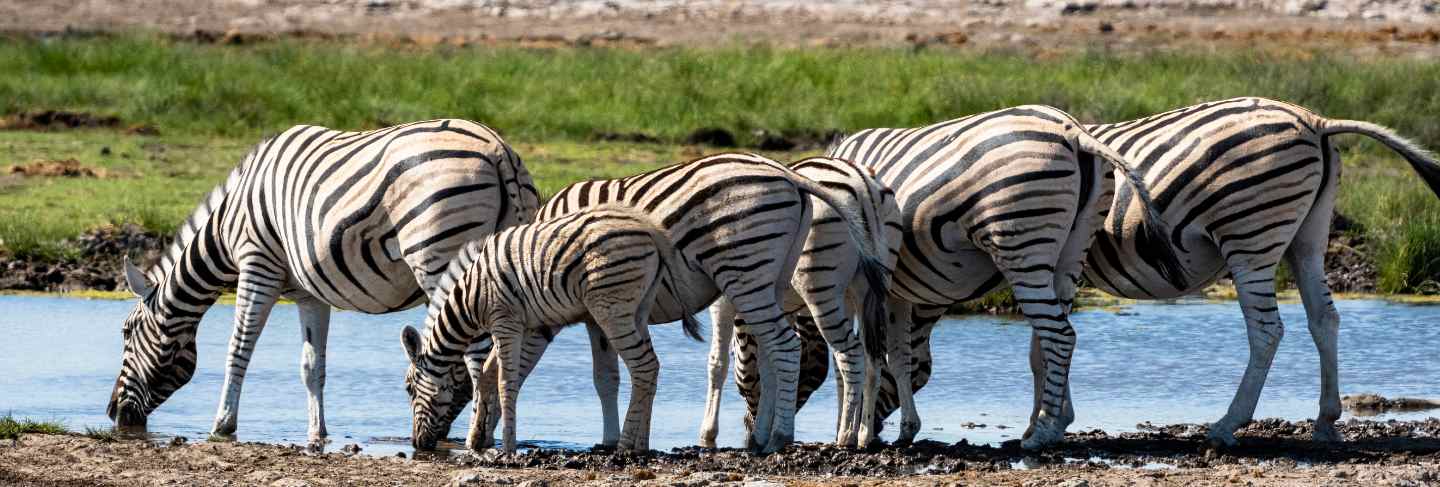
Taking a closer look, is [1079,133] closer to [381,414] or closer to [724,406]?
[724,406]

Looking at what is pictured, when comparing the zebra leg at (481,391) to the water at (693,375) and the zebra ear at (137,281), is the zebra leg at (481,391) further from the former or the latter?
the zebra ear at (137,281)

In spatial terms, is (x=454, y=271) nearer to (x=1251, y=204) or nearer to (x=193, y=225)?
(x=193, y=225)

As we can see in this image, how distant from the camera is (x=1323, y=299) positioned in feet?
30.6

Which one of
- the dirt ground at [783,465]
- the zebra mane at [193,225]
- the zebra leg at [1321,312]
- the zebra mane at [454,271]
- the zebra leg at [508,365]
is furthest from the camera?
the zebra mane at [193,225]

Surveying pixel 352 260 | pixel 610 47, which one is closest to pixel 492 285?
pixel 352 260

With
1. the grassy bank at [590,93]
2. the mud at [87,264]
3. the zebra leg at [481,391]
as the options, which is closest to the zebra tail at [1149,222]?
the zebra leg at [481,391]

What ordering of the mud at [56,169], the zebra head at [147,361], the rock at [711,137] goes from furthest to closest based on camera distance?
1. the rock at [711,137]
2. the mud at [56,169]
3. the zebra head at [147,361]

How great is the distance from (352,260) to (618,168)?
1026 centimetres

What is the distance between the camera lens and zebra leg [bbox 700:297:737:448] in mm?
9586

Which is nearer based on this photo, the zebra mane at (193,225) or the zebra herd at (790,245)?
the zebra herd at (790,245)

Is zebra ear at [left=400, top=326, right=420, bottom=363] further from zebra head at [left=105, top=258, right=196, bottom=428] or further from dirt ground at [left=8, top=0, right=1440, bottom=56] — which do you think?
dirt ground at [left=8, top=0, right=1440, bottom=56]

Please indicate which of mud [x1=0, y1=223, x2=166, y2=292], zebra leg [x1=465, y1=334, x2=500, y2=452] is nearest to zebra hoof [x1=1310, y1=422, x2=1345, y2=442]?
zebra leg [x1=465, y1=334, x2=500, y2=452]

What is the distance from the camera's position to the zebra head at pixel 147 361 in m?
10.0

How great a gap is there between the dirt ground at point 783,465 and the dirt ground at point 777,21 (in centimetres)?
2061
